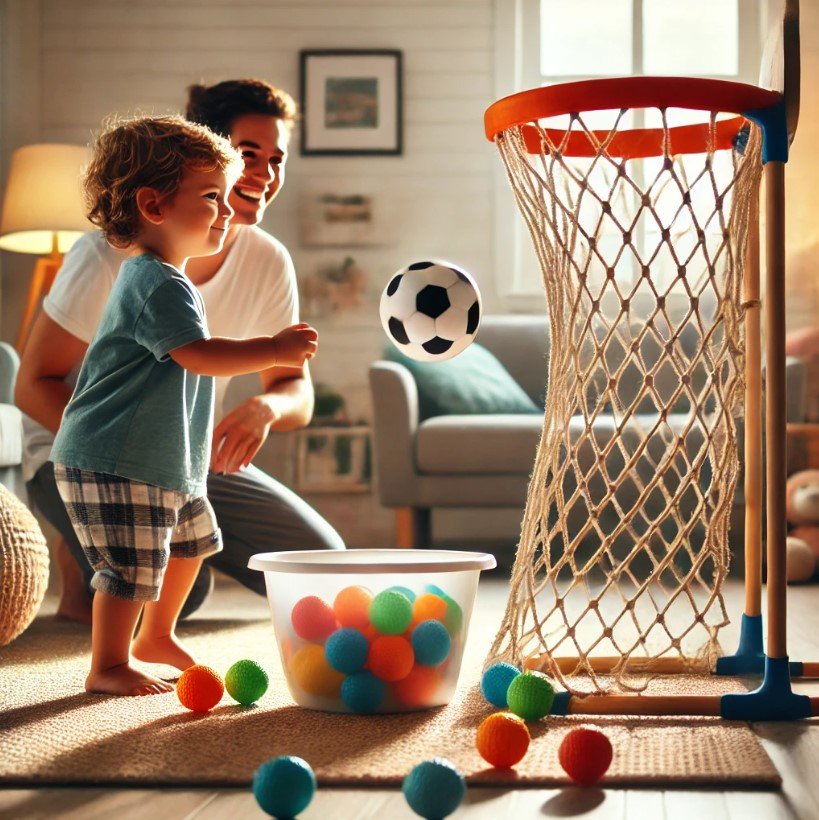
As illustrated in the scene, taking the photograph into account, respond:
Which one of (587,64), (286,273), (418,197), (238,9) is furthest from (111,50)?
(286,273)

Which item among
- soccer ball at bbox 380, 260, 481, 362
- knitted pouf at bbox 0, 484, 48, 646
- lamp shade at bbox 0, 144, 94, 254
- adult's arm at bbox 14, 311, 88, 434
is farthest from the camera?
lamp shade at bbox 0, 144, 94, 254

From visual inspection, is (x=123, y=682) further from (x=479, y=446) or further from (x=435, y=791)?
(x=479, y=446)

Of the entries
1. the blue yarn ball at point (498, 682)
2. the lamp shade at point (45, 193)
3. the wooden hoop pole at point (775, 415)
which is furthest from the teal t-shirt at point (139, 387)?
the lamp shade at point (45, 193)

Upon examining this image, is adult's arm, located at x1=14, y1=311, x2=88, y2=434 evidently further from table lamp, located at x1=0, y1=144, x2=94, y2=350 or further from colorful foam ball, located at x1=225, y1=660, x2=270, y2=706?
table lamp, located at x1=0, y1=144, x2=94, y2=350

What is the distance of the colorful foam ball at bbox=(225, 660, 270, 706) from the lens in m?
1.31

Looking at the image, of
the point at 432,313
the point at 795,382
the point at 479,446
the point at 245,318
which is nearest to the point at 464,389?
the point at 479,446

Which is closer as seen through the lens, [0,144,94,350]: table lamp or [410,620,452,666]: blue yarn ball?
[410,620,452,666]: blue yarn ball

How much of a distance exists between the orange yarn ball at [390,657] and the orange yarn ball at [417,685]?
0.04 feet

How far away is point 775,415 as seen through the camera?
49.4 inches

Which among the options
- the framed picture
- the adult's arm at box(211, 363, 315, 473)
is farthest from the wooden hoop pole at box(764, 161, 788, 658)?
the framed picture

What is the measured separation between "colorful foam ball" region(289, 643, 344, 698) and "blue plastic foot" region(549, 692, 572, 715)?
0.80 ft

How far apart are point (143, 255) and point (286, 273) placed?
65 centimetres

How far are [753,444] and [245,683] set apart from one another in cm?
77

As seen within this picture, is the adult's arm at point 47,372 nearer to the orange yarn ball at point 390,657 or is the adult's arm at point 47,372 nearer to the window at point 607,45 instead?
the orange yarn ball at point 390,657
